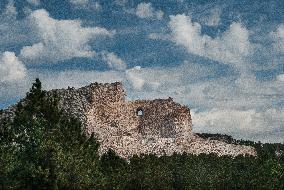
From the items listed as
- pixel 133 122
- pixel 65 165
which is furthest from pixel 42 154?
pixel 133 122

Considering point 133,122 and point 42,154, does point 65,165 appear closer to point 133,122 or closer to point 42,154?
point 42,154

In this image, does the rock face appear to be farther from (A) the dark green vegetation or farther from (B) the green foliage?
(B) the green foliage

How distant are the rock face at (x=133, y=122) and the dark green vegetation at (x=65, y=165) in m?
9.16

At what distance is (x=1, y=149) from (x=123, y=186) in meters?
8.19

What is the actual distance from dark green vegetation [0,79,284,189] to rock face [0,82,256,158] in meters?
9.16

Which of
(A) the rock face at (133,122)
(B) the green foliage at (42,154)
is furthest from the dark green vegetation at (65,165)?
(A) the rock face at (133,122)

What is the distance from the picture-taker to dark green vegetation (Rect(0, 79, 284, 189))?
32.7 m

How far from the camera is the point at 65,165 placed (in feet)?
108

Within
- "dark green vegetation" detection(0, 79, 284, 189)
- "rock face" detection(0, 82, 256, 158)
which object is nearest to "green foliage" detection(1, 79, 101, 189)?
"dark green vegetation" detection(0, 79, 284, 189)

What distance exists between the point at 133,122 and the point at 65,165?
102 feet

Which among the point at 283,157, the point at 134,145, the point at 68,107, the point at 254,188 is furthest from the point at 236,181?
the point at 283,157

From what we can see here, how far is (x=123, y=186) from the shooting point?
123 feet

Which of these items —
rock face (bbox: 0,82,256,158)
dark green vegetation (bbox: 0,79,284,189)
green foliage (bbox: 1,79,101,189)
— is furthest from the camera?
rock face (bbox: 0,82,256,158)

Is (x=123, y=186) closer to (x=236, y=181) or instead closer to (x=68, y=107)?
(x=236, y=181)
